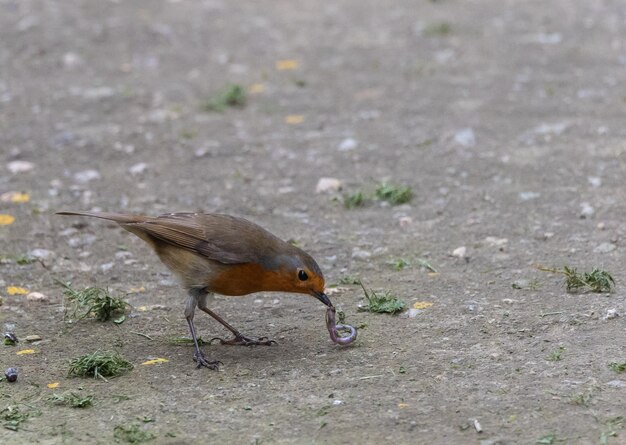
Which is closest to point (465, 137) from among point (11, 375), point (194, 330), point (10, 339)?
point (194, 330)

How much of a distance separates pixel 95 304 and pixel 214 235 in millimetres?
771

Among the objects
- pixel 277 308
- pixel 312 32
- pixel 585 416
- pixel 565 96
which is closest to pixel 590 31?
pixel 565 96

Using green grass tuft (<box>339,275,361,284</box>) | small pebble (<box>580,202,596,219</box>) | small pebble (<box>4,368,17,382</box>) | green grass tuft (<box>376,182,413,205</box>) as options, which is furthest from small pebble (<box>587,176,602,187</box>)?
small pebble (<box>4,368,17,382</box>)

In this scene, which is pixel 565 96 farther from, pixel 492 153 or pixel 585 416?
pixel 585 416

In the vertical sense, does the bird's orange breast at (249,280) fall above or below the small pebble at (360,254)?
above

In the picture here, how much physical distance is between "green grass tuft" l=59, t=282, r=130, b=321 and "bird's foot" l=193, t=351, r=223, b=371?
683 mm

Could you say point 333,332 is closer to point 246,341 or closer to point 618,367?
point 246,341

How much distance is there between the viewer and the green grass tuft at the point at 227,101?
8.61 meters

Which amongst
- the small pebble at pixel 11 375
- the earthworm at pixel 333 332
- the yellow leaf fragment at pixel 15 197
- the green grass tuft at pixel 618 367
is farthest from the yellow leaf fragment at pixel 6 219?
the green grass tuft at pixel 618 367

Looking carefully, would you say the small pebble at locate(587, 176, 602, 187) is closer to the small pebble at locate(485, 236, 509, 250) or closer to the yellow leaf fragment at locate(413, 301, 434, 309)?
the small pebble at locate(485, 236, 509, 250)

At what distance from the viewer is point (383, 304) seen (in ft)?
17.0

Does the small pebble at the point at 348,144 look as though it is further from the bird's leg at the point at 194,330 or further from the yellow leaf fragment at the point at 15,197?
the bird's leg at the point at 194,330

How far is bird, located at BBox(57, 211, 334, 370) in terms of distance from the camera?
15.7 feet

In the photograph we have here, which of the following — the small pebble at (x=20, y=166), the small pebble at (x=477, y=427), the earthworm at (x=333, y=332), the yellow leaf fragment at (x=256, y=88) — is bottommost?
the small pebble at (x=20, y=166)
